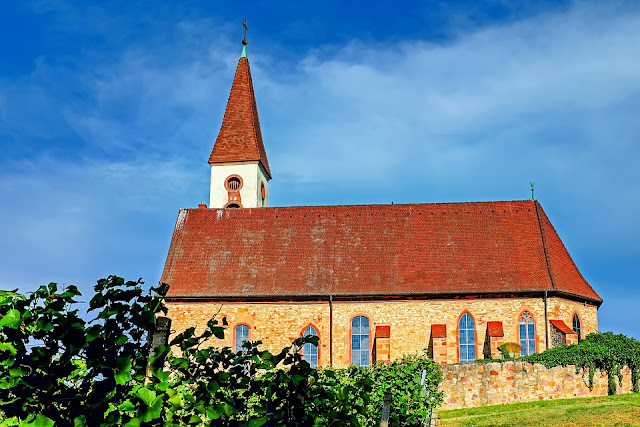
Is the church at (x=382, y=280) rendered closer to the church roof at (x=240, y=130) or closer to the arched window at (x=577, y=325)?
the arched window at (x=577, y=325)

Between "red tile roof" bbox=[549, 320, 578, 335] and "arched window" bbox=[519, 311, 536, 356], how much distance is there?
3.13 feet

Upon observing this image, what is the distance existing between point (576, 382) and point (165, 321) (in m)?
24.8

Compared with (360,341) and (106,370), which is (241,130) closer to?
(360,341)

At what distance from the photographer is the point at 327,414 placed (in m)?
6.22

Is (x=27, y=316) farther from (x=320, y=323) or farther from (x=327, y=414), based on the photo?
(x=320, y=323)

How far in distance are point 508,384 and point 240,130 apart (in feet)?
98.6

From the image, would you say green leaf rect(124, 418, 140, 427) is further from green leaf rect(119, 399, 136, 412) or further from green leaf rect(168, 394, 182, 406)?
green leaf rect(168, 394, 182, 406)

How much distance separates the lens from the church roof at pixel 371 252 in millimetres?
35656

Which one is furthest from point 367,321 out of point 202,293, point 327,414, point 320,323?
point 327,414

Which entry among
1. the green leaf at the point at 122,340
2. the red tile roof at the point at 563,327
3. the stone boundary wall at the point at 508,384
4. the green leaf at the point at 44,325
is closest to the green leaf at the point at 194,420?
the green leaf at the point at 122,340

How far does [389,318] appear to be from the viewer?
35219 millimetres

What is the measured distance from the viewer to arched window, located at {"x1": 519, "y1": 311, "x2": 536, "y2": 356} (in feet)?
113

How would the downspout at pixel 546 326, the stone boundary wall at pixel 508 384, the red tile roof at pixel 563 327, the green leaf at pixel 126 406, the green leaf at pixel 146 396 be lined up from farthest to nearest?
1. the downspout at pixel 546 326
2. the red tile roof at pixel 563 327
3. the stone boundary wall at pixel 508 384
4. the green leaf at pixel 126 406
5. the green leaf at pixel 146 396

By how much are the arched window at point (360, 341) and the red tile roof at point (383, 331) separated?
0.75 m
